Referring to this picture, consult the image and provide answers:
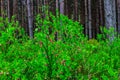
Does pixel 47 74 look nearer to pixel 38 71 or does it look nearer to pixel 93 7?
pixel 38 71

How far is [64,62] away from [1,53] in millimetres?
1054

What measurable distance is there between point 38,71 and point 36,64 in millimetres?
113

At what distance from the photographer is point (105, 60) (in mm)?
4461

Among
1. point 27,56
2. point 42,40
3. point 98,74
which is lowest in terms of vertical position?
point 98,74

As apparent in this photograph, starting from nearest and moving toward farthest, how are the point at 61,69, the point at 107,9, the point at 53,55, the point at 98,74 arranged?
the point at 61,69
the point at 53,55
the point at 98,74
the point at 107,9

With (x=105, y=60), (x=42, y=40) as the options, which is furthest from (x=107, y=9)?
(x=42, y=40)

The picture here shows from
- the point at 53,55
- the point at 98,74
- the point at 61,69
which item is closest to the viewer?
the point at 61,69

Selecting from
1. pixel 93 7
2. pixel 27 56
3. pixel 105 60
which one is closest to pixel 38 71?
pixel 27 56

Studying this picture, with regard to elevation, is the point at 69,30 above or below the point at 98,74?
above

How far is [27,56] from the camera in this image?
171 inches

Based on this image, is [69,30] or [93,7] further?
[93,7]

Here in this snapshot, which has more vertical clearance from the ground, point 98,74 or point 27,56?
point 27,56

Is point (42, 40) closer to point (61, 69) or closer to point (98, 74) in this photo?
point (61, 69)

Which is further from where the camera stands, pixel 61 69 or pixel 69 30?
pixel 69 30
